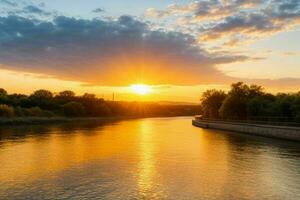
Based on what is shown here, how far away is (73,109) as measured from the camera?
167625 millimetres

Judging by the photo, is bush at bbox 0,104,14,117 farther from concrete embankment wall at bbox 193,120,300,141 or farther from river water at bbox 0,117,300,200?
river water at bbox 0,117,300,200

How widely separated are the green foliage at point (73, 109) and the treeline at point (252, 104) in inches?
2250

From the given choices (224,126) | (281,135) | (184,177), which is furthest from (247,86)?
(184,177)

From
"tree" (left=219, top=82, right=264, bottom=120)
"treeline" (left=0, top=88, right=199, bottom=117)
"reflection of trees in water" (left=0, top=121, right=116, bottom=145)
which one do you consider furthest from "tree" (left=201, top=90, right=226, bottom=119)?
"treeline" (left=0, top=88, right=199, bottom=117)

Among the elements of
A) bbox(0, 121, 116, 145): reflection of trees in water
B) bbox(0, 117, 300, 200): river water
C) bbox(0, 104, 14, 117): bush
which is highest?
bbox(0, 104, 14, 117): bush

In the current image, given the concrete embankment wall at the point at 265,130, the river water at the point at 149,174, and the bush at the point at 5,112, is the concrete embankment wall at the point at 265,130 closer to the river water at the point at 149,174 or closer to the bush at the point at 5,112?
the river water at the point at 149,174

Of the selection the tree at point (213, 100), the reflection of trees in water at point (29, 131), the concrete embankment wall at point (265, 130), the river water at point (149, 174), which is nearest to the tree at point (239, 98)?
the concrete embankment wall at point (265, 130)

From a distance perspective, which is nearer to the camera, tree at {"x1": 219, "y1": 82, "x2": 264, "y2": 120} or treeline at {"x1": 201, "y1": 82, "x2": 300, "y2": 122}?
treeline at {"x1": 201, "y1": 82, "x2": 300, "y2": 122}

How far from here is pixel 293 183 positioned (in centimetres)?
2611

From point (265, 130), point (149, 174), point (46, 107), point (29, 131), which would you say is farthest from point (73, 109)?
point (149, 174)

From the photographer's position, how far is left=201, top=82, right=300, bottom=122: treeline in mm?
75806

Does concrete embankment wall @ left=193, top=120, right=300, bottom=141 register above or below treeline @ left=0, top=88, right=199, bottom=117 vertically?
below

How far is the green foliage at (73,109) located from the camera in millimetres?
165250

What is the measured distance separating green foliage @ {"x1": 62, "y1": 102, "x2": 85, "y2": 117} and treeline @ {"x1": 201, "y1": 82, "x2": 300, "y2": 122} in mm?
57154
